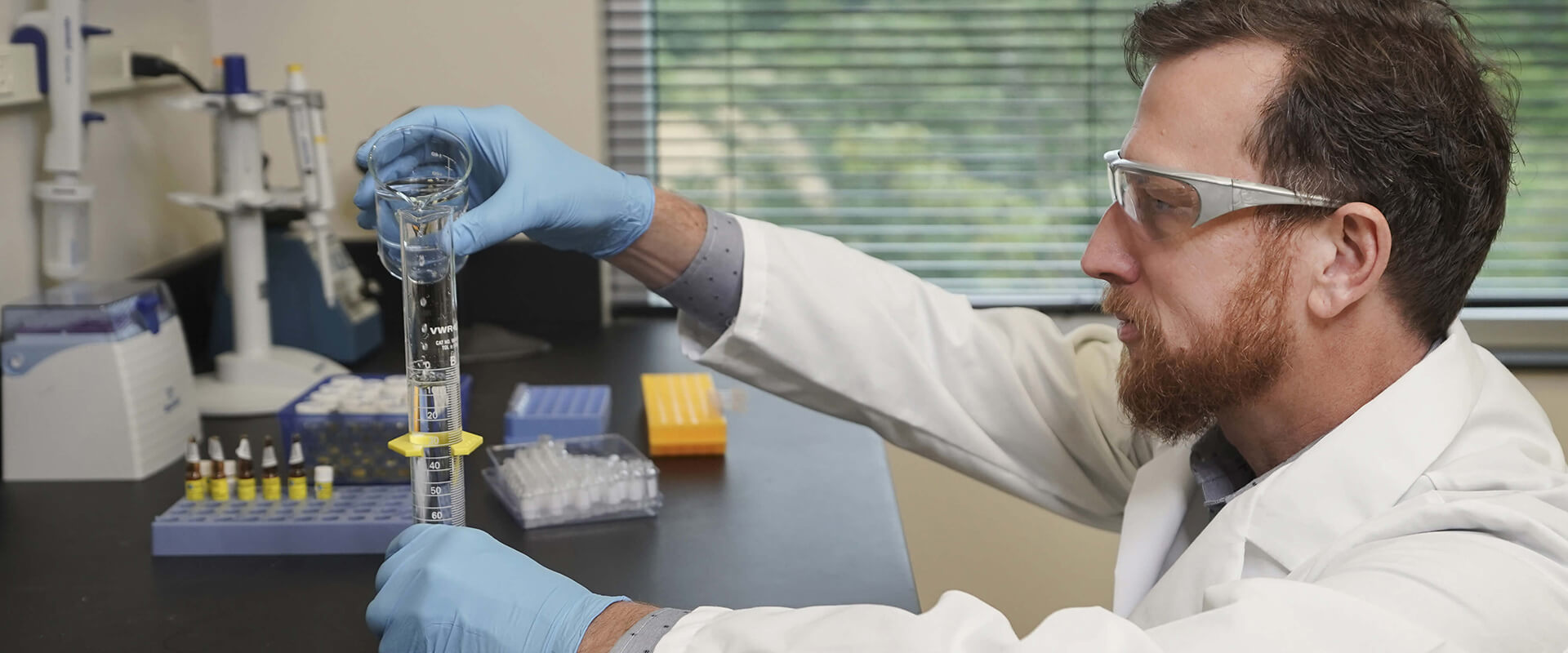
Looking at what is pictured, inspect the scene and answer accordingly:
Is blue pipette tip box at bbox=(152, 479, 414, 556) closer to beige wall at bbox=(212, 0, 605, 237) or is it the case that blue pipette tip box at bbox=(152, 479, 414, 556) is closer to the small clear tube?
the small clear tube

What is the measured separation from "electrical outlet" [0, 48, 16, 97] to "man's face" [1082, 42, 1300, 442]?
1.33 metres

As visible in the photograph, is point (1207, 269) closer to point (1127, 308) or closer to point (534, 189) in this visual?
point (1127, 308)

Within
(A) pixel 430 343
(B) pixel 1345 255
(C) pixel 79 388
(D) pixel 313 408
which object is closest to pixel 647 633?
(A) pixel 430 343

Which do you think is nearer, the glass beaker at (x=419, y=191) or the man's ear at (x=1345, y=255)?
the glass beaker at (x=419, y=191)

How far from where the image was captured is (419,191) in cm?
99

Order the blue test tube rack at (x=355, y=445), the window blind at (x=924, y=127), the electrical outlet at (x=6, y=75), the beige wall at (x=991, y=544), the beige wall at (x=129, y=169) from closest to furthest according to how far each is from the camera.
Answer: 1. the blue test tube rack at (x=355, y=445)
2. the electrical outlet at (x=6, y=75)
3. the beige wall at (x=129, y=169)
4. the beige wall at (x=991, y=544)
5. the window blind at (x=924, y=127)

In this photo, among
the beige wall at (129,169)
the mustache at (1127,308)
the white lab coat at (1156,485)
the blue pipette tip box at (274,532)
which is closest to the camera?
the white lab coat at (1156,485)

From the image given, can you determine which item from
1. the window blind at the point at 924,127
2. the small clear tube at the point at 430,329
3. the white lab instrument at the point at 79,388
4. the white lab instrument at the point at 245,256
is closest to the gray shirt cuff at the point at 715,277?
the small clear tube at the point at 430,329

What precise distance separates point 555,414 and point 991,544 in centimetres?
103

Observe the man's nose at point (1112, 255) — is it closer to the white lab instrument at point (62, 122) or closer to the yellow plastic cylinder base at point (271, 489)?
the yellow plastic cylinder base at point (271, 489)

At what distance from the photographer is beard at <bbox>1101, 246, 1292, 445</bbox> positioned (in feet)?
3.69

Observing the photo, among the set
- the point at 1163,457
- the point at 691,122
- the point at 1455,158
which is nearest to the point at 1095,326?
the point at 1163,457

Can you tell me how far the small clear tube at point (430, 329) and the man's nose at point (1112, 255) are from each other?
0.57 meters

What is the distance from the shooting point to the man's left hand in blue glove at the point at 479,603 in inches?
37.5
